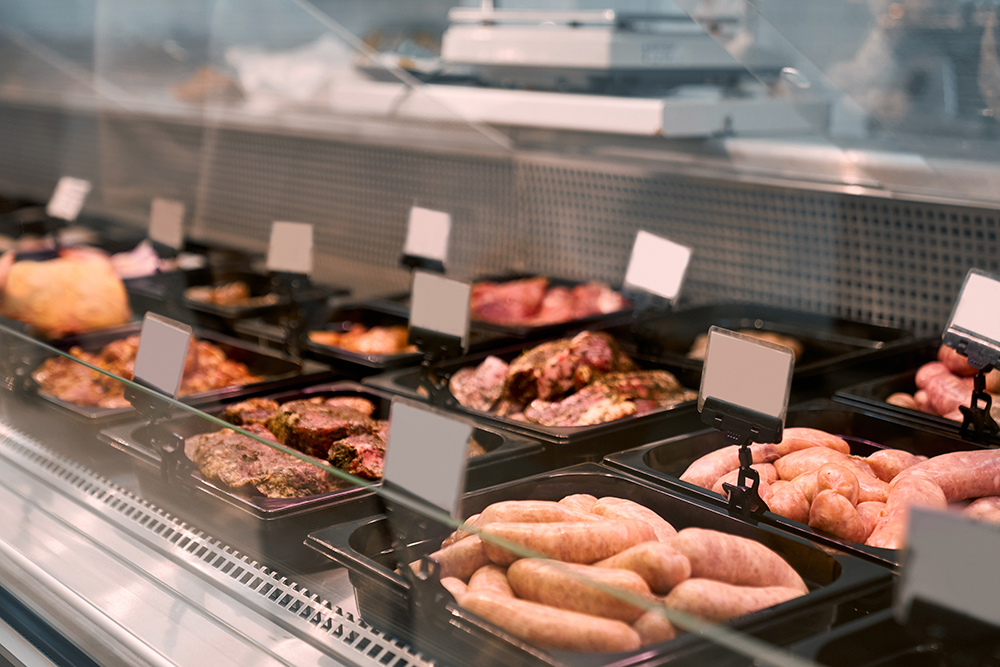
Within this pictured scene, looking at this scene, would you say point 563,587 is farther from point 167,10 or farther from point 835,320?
point 167,10

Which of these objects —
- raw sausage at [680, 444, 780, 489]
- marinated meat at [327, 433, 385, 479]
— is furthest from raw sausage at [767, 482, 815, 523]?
marinated meat at [327, 433, 385, 479]

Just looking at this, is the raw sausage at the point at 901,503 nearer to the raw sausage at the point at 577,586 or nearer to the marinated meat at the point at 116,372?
the raw sausage at the point at 577,586

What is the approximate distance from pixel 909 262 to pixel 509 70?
1.02 meters

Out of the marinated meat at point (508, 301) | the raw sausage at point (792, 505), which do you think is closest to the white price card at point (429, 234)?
the marinated meat at point (508, 301)

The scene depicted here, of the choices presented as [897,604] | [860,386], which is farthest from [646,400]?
[897,604]

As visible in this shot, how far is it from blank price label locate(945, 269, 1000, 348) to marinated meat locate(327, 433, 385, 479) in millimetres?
937

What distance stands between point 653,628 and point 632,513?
35 centimetres

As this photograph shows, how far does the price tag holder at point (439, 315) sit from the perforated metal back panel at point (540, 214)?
0.95 m

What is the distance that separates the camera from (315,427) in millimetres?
1547

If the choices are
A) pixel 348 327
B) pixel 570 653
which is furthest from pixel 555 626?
pixel 348 327

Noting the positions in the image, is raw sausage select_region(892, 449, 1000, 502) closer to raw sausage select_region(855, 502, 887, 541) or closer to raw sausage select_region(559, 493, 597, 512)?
raw sausage select_region(855, 502, 887, 541)

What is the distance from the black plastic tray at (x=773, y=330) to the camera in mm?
2055

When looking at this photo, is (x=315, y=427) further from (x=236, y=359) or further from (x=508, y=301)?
(x=508, y=301)

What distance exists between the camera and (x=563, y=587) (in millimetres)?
918
